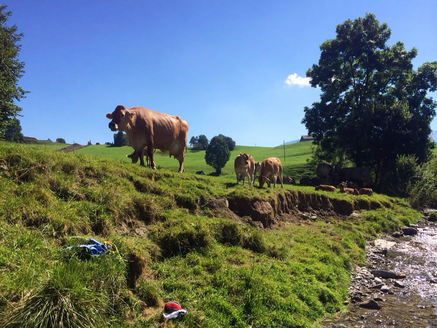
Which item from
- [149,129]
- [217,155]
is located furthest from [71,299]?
[217,155]

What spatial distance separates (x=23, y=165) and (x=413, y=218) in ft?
80.9

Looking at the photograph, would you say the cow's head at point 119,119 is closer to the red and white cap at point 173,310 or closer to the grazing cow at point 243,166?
the grazing cow at point 243,166

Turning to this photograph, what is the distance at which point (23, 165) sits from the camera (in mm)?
6902

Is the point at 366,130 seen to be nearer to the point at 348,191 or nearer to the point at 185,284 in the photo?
the point at 348,191

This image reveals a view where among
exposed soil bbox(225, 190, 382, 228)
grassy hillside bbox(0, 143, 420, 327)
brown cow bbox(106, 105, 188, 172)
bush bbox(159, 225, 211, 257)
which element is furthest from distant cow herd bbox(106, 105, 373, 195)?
bush bbox(159, 225, 211, 257)

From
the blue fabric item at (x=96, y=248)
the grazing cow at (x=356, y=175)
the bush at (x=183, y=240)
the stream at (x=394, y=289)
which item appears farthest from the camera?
the grazing cow at (x=356, y=175)

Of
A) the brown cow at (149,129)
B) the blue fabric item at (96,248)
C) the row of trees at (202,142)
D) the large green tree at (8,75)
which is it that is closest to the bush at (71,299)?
the blue fabric item at (96,248)

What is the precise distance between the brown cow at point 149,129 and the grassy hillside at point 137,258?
218cm

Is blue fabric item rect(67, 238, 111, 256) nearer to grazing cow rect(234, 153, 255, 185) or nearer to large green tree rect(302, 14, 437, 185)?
grazing cow rect(234, 153, 255, 185)

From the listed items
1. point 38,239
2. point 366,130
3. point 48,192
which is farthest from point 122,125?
point 366,130

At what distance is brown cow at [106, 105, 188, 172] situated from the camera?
1159 centimetres

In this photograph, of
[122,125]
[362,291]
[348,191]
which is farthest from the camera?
[348,191]

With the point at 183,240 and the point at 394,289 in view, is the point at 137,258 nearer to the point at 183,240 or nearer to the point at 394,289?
the point at 183,240

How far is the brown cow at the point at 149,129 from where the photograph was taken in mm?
11586
